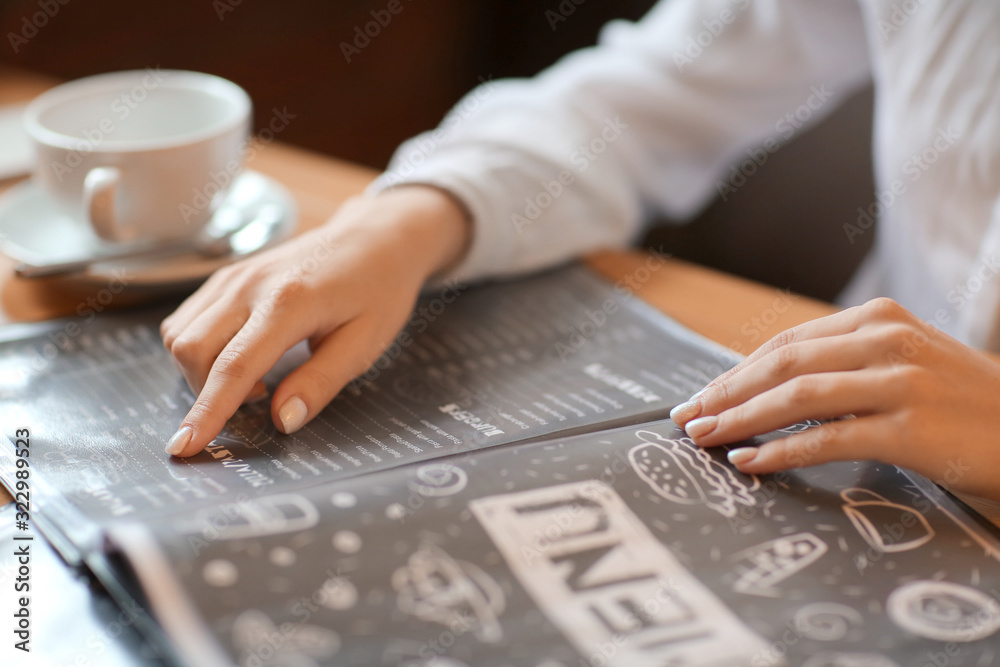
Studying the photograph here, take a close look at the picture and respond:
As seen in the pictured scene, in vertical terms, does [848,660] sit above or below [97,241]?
above

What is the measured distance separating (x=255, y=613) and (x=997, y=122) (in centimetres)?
58

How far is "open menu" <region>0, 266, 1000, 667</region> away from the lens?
0.96 feet

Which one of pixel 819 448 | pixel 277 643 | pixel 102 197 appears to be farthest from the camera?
pixel 102 197

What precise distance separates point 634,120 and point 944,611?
20.0 inches

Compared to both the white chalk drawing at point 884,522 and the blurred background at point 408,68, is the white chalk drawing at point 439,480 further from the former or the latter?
the blurred background at point 408,68

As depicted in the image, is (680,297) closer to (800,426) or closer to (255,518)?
(800,426)

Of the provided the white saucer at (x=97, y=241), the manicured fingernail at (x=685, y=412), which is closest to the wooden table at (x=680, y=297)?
the white saucer at (x=97, y=241)

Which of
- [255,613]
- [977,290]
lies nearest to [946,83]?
[977,290]

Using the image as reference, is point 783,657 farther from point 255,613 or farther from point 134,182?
point 134,182

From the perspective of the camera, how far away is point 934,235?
646 millimetres

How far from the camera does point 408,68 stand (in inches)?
67.2

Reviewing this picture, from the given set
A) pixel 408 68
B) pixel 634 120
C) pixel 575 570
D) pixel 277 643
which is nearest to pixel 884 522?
pixel 575 570

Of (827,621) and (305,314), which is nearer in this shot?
(827,621)

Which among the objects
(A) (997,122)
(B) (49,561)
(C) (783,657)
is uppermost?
(A) (997,122)
